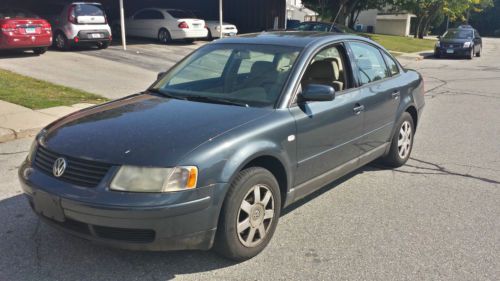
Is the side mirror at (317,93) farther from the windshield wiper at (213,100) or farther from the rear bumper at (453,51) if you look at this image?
the rear bumper at (453,51)

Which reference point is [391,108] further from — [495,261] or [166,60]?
[166,60]

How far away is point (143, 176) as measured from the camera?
3031mm

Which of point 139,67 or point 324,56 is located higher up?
point 324,56

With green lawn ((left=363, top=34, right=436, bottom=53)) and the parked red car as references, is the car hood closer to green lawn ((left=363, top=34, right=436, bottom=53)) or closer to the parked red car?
the parked red car

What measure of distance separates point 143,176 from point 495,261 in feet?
8.84

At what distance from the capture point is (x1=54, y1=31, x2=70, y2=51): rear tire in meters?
16.5

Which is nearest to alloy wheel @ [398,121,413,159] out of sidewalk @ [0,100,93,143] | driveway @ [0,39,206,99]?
sidewalk @ [0,100,93,143]

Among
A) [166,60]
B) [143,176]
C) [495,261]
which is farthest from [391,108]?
[166,60]

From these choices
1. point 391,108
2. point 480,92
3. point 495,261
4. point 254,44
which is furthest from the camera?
point 480,92

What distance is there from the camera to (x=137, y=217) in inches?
116

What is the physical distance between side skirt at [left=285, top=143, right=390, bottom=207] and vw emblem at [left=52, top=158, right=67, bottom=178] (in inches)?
69.2

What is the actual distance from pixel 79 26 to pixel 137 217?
48.7 ft

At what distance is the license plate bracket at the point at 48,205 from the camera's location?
3.15 m

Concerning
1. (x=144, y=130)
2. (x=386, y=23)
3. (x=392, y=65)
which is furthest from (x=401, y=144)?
(x=386, y=23)
